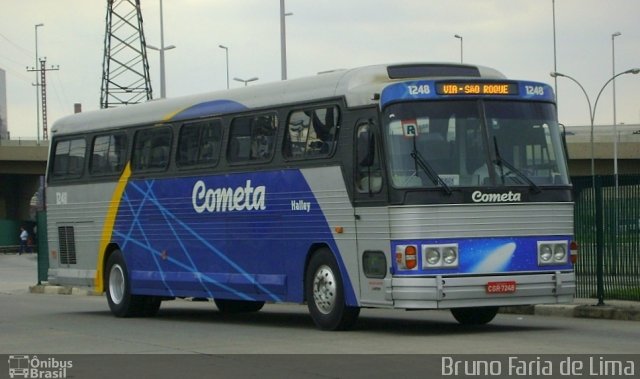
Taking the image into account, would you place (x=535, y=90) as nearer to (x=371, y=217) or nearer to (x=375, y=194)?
(x=375, y=194)

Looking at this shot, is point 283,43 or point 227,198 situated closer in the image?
point 227,198

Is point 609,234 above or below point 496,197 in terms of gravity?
below

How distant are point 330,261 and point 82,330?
4049 millimetres

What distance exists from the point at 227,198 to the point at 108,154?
422 cm

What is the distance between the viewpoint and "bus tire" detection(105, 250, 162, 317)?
22469 mm

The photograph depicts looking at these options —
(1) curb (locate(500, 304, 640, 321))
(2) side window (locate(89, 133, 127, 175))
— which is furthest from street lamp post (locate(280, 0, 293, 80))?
(1) curb (locate(500, 304, 640, 321))

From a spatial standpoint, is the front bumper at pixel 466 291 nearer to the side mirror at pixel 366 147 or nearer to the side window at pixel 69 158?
the side mirror at pixel 366 147

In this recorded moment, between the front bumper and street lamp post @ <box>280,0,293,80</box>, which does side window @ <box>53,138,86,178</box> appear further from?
street lamp post @ <box>280,0,293,80</box>

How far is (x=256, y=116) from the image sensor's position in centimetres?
1895

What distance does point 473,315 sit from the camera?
59.6ft

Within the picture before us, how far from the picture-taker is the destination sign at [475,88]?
53.4 feet
